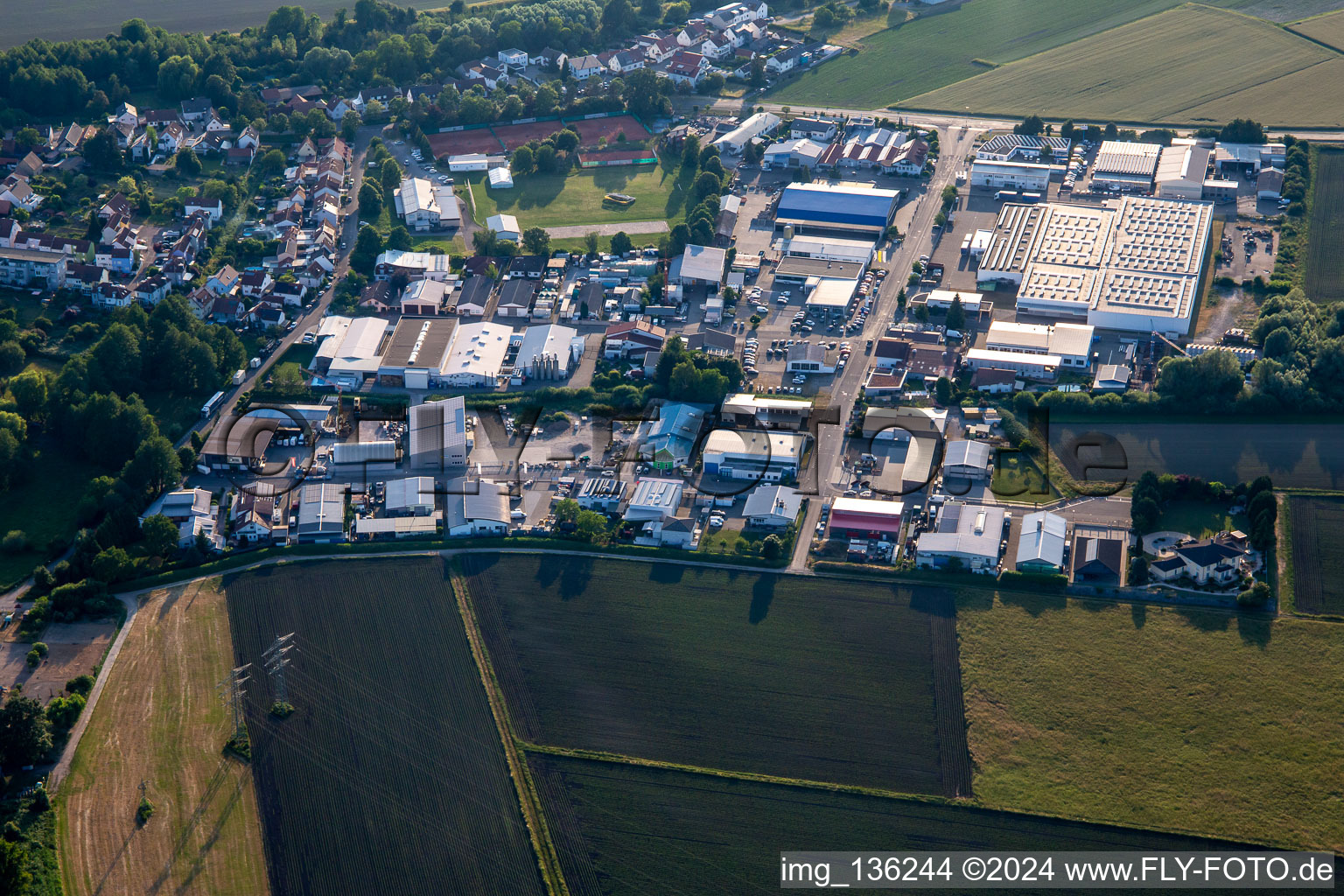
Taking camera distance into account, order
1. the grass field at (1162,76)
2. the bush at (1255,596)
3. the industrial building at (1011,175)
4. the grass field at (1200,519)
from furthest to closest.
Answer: the grass field at (1162,76), the industrial building at (1011,175), the grass field at (1200,519), the bush at (1255,596)

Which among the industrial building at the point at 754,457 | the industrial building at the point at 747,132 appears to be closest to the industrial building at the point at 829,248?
the industrial building at the point at 747,132

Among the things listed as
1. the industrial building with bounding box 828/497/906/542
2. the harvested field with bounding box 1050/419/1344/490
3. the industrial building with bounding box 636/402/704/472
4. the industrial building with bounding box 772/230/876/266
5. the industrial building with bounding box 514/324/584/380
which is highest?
the industrial building with bounding box 772/230/876/266

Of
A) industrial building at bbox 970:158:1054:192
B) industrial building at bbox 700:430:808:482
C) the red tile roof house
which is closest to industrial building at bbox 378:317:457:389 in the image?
the red tile roof house

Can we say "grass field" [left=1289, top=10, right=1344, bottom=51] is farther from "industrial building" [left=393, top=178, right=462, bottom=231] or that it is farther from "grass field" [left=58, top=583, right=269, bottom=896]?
"grass field" [left=58, top=583, right=269, bottom=896]

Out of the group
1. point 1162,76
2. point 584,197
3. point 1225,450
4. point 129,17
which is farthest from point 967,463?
point 129,17

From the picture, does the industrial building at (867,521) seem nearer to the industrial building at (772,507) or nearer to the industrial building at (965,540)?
→ the industrial building at (965,540)

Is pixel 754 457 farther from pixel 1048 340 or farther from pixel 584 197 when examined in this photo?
pixel 584 197

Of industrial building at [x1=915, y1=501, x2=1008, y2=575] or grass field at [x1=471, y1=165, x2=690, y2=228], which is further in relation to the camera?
grass field at [x1=471, y1=165, x2=690, y2=228]
